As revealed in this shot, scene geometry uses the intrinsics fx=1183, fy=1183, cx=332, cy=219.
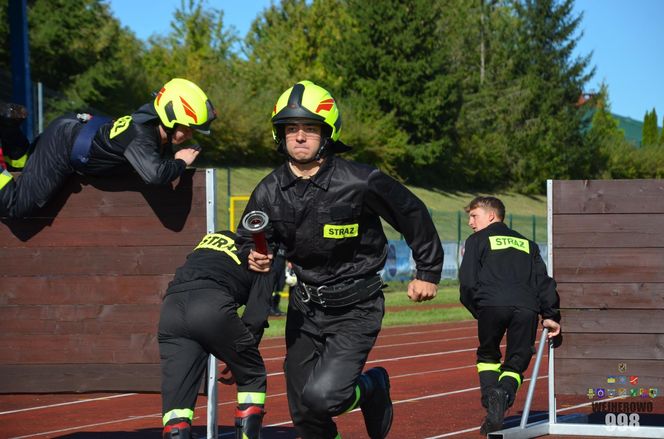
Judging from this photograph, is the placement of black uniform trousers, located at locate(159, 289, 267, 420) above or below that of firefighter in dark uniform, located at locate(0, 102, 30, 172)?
below

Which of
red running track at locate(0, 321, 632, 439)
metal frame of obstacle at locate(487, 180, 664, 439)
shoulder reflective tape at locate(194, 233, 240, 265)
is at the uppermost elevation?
A: shoulder reflective tape at locate(194, 233, 240, 265)

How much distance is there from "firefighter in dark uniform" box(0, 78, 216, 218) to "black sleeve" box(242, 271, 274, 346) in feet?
3.39

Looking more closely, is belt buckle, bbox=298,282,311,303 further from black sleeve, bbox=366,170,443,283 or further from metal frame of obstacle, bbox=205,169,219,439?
metal frame of obstacle, bbox=205,169,219,439

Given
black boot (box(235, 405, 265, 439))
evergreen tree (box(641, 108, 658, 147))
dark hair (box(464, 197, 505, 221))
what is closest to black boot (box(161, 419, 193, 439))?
black boot (box(235, 405, 265, 439))

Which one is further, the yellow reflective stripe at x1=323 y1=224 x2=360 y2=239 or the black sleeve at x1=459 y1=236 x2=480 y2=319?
the black sleeve at x1=459 y1=236 x2=480 y2=319

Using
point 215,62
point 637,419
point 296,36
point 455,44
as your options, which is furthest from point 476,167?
point 637,419

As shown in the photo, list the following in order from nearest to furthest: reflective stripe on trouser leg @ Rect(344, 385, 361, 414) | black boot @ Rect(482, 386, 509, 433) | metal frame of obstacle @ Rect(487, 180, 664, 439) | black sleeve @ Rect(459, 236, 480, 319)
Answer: reflective stripe on trouser leg @ Rect(344, 385, 361, 414), black boot @ Rect(482, 386, 509, 433), metal frame of obstacle @ Rect(487, 180, 664, 439), black sleeve @ Rect(459, 236, 480, 319)

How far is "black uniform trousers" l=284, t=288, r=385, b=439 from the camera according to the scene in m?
6.62

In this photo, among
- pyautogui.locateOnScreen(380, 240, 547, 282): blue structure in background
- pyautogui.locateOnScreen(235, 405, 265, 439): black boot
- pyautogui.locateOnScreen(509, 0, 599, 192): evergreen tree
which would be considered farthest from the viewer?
pyautogui.locateOnScreen(509, 0, 599, 192): evergreen tree

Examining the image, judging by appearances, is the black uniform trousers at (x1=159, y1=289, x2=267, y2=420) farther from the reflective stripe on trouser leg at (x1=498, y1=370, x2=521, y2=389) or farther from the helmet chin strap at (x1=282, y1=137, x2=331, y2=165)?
the reflective stripe on trouser leg at (x1=498, y1=370, x2=521, y2=389)

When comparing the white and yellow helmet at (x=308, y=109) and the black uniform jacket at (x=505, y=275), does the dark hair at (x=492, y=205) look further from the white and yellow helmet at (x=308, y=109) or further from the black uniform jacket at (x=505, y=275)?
the white and yellow helmet at (x=308, y=109)

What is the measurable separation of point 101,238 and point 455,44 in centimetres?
6981

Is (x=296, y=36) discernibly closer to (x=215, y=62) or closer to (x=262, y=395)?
(x=215, y=62)

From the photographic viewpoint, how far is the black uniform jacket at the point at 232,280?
22.7ft
